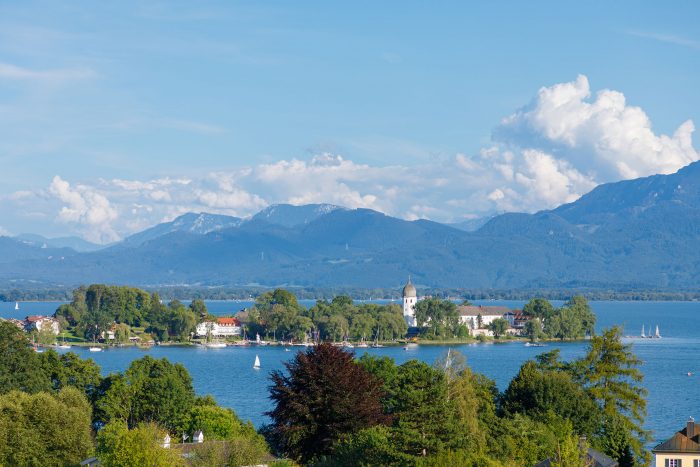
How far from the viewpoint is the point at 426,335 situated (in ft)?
309

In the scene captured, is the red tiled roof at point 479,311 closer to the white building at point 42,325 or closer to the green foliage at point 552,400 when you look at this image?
the white building at point 42,325

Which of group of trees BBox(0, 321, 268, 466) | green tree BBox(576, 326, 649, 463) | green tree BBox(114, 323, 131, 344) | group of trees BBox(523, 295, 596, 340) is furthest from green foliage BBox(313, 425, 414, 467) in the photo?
group of trees BBox(523, 295, 596, 340)

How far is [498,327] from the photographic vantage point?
100750 mm

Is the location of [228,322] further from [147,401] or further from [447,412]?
[447,412]

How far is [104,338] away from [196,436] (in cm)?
6440

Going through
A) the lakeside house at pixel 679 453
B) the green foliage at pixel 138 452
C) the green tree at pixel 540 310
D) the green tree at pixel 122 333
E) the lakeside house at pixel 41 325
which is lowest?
the lakeside house at pixel 679 453

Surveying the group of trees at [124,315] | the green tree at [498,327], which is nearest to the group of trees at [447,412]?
the group of trees at [124,315]

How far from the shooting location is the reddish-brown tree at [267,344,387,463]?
2470cm

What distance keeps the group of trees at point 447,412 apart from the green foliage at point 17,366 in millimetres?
9306

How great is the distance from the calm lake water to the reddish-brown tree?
1100cm

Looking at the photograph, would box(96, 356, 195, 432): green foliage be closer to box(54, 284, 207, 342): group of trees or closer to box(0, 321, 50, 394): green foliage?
box(0, 321, 50, 394): green foliage

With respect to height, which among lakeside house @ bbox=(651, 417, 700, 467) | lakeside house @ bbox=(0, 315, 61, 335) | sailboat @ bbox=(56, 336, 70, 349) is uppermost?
lakeside house @ bbox=(0, 315, 61, 335)

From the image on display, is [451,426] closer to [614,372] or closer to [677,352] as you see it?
[614,372]

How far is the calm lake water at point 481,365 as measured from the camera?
46.1 m
